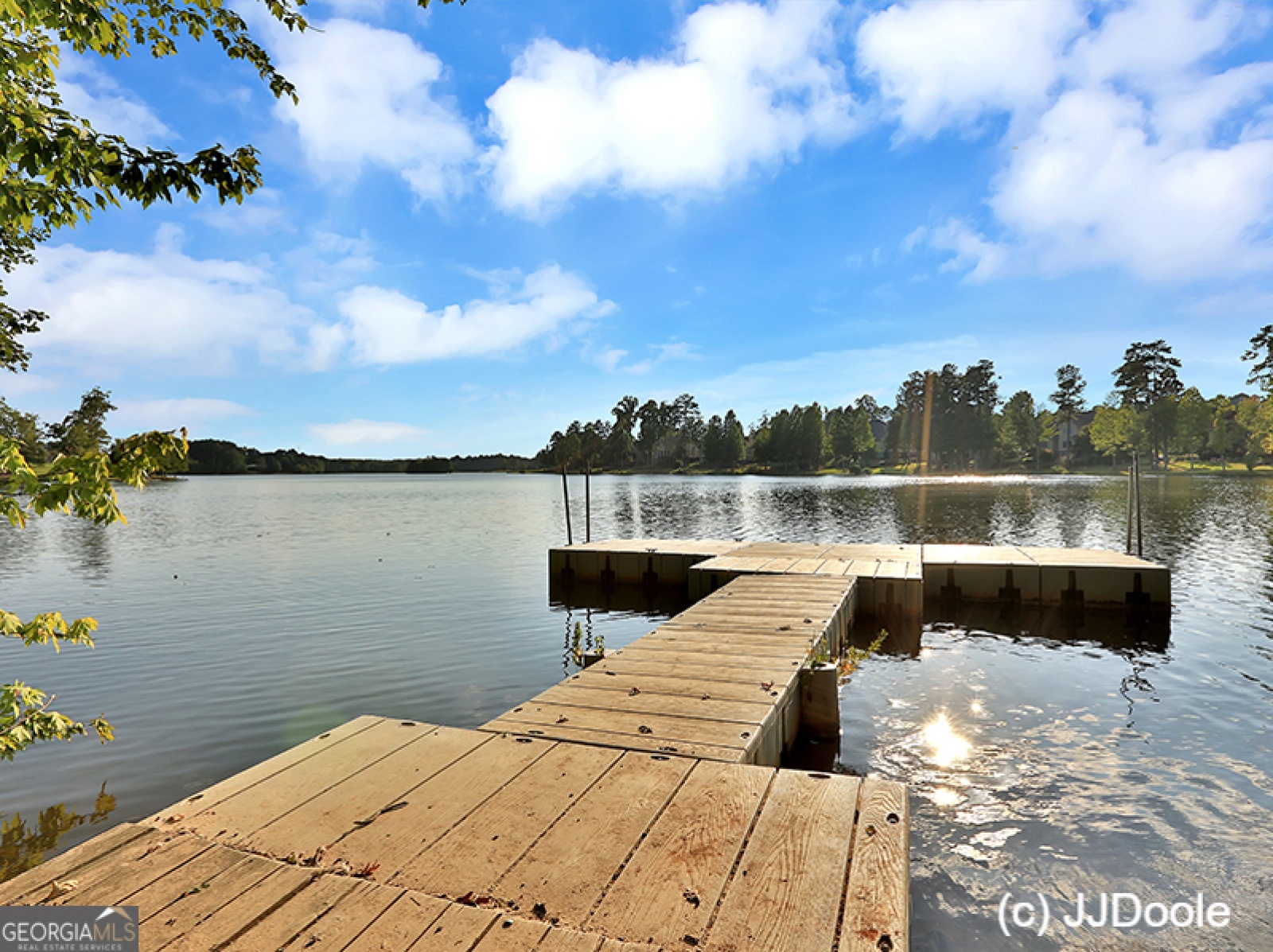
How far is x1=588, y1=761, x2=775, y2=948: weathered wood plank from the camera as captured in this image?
2.75 m

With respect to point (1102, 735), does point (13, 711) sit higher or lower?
higher

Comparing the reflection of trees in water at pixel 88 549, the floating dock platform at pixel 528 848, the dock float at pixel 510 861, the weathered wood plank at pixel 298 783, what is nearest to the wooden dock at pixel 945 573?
the floating dock platform at pixel 528 848

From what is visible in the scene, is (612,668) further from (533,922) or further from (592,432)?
(592,432)

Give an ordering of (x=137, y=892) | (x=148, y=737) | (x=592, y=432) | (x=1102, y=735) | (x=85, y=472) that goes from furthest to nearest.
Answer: (x=592, y=432)
(x=148, y=737)
(x=1102, y=735)
(x=85, y=472)
(x=137, y=892)

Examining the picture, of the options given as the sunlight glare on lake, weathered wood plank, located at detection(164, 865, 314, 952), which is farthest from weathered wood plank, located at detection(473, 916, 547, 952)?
the sunlight glare on lake

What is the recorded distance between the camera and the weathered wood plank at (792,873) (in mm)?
2684

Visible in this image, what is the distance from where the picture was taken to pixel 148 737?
9312 millimetres

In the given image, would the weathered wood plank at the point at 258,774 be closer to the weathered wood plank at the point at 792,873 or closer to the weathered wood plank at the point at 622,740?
the weathered wood plank at the point at 622,740

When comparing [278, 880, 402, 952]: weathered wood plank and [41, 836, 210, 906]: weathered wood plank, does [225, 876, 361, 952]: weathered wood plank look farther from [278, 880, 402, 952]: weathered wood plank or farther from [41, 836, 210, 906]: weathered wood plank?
[41, 836, 210, 906]: weathered wood plank

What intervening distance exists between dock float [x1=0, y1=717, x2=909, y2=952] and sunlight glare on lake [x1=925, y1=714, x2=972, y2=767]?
15.5 ft

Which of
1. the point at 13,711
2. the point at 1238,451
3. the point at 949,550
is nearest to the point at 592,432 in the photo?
the point at 1238,451

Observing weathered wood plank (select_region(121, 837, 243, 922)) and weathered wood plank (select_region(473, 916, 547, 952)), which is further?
weathered wood plank (select_region(121, 837, 243, 922))

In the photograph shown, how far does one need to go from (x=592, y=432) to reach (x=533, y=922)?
17808 cm

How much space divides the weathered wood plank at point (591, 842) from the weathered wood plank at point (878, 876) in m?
1.03
